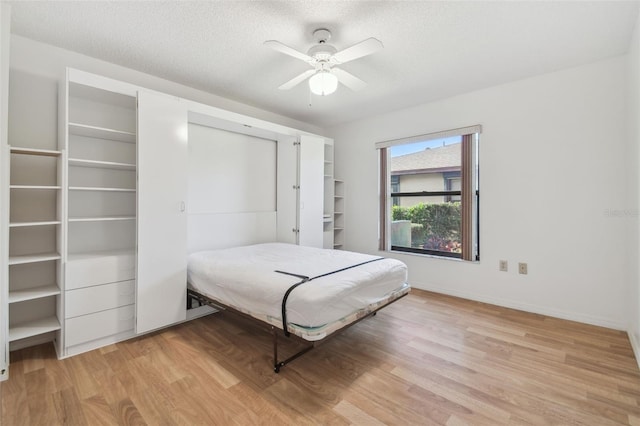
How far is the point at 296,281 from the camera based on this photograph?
207 centimetres

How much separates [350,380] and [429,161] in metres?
3.00

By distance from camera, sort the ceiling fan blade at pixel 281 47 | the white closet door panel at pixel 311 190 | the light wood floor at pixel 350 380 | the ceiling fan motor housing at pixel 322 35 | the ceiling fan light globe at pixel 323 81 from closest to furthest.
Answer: the light wood floor at pixel 350 380 → the ceiling fan blade at pixel 281 47 → the ceiling fan motor housing at pixel 322 35 → the ceiling fan light globe at pixel 323 81 → the white closet door panel at pixel 311 190

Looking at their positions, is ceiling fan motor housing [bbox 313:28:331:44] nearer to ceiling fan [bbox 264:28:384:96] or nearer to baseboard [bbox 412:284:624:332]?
ceiling fan [bbox 264:28:384:96]

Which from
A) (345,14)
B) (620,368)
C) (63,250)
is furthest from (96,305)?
(620,368)

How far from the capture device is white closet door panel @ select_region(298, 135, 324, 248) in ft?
12.9

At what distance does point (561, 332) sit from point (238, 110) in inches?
167

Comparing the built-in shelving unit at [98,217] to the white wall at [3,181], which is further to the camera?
the built-in shelving unit at [98,217]

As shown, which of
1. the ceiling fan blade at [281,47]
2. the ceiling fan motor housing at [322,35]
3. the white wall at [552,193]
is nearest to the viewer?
the ceiling fan blade at [281,47]

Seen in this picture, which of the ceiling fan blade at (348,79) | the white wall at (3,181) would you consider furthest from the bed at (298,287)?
the ceiling fan blade at (348,79)

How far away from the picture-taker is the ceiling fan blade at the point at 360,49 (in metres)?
1.94

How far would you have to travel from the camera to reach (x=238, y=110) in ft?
12.6

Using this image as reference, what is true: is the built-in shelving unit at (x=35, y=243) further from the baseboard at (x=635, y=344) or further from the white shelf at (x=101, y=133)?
the baseboard at (x=635, y=344)

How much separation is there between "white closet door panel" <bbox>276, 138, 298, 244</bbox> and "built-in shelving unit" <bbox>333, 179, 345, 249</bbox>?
99 centimetres

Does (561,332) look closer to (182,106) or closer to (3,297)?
(182,106)
